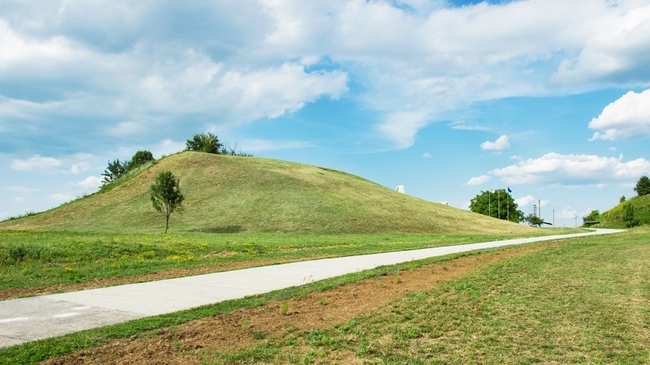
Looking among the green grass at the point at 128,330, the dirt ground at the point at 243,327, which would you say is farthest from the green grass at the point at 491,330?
the green grass at the point at 128,330

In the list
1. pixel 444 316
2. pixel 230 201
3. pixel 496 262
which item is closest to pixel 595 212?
pixel 230 201

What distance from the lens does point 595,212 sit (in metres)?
150

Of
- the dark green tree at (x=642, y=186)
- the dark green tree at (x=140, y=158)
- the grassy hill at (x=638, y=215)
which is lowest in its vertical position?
A: the grassy hill at (x=638, y=215)

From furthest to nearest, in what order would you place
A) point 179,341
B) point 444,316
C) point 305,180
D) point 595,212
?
point 595,212 → point 305,180 → point 444,316 → point 179,341

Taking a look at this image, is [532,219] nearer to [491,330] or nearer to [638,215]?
[638,215]

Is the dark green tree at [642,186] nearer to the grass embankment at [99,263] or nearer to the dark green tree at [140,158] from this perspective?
the dark green tree at [140,158]

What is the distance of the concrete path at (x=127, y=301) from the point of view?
709 centimetres

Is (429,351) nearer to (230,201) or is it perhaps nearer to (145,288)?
(145,288)

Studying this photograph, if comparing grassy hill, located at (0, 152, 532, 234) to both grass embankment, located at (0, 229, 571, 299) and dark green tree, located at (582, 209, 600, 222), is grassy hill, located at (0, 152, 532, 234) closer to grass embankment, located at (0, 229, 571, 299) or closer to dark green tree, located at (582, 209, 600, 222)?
grass embankment, located at (0, 229, 571, 299)

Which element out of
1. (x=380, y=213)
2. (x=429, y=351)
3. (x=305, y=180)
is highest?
(x=305, y=180)

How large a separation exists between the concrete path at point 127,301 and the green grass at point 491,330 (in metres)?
2.87

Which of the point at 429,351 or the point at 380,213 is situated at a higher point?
the point at 380,213

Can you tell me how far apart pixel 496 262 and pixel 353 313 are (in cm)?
982

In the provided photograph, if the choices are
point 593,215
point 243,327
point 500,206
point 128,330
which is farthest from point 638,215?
point 128,330
